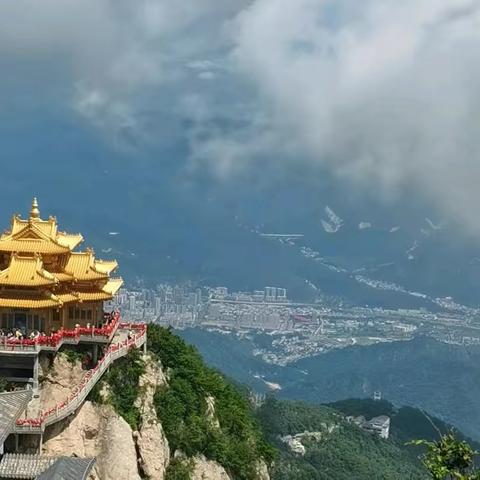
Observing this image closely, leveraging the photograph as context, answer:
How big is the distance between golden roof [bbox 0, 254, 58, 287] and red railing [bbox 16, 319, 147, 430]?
9.47ft

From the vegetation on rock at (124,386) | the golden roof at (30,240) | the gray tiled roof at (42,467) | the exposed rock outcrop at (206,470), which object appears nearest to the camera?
the gray tiled roof at (42,467)

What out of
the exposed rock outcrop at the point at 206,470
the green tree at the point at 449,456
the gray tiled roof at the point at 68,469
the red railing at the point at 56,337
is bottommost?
the exposed rock outcrop at the point at 206,470

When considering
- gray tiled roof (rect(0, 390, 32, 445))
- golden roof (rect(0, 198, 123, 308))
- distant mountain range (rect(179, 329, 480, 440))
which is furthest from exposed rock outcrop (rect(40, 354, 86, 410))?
distant mountain range (rect(179, 329, 480, 440))

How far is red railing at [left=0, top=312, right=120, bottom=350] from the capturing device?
85.4ft

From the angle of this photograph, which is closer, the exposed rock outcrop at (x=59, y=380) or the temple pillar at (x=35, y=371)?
the temple pillar at (x=35, y=371)

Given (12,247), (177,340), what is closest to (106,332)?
(12,247)

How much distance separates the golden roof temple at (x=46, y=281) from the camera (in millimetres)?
27141

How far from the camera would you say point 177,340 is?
3409cm

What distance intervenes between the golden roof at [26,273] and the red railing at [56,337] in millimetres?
1551

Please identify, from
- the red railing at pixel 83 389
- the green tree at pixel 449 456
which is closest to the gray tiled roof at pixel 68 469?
the red railing at pixel 83 389

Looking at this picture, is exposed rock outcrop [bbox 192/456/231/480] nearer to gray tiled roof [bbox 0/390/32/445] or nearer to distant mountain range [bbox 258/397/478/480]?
gray tiled roof [bbox 0/390/32/445]

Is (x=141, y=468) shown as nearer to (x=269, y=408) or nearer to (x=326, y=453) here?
(x=326, y=453)

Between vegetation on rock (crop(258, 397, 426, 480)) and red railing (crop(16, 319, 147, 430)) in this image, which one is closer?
red railing (crop(16, 319, 147, 430))

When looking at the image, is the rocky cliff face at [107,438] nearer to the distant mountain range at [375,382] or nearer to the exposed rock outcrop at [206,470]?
the exposed rock outcrop at [206,470]
